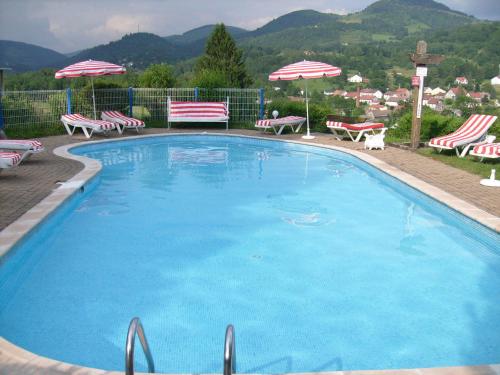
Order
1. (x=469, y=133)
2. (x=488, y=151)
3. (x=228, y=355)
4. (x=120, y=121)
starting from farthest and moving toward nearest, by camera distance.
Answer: (x=120, y=121)
(x=469, y=133)
(x=488, y=151)
(x=228, y=355)

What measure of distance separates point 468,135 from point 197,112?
26.2 ft

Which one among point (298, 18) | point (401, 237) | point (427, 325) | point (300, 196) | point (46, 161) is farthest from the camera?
point (298, 18)

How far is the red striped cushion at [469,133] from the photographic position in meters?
10.2

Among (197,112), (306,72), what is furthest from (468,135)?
(197,112)

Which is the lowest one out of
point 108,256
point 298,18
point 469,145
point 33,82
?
point 108,256

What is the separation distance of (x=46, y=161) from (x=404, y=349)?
26.2 ft

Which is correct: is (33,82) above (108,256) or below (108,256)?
above

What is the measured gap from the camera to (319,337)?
3.87 metres

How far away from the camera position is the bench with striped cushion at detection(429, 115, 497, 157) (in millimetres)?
10172

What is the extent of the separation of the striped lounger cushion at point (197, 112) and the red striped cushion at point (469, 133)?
6899mm

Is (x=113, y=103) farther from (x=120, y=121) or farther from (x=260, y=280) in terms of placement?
(x=260, y=280)

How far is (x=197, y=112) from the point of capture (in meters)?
15.4

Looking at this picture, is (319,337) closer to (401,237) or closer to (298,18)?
(401,237)

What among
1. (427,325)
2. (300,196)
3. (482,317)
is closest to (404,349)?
(427,325)
